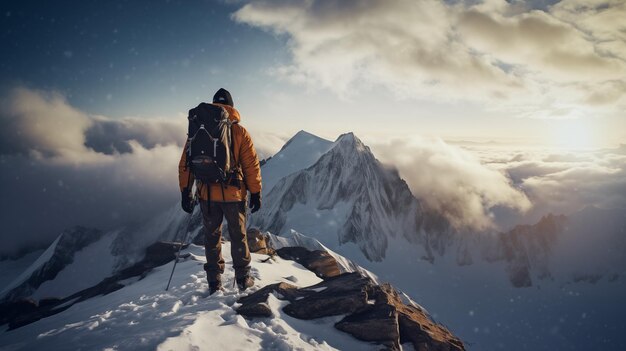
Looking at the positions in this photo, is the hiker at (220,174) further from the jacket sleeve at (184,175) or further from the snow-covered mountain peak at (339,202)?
the snow-covered mountain peak at (339,202)

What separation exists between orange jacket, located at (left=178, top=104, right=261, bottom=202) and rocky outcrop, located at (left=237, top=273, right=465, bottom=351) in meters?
2.54

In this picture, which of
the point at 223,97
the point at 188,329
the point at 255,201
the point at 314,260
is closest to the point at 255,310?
the point at 188,329

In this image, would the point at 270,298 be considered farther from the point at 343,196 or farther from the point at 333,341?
the point at 343,196

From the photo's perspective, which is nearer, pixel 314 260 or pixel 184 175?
pixel 184 175

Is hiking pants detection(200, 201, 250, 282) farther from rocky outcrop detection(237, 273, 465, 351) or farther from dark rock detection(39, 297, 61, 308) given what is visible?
dark rock detection(39, 297, 61, 308)

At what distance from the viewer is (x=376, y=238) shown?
437 ft

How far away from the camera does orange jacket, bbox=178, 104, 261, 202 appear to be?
7848 mm

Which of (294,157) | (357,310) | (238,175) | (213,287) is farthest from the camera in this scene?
(294,157)

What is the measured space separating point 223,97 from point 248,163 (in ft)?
5.79

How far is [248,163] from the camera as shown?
26.2 ft

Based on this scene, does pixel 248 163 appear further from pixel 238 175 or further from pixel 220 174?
pixel 220 174

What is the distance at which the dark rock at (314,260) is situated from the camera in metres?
17.9

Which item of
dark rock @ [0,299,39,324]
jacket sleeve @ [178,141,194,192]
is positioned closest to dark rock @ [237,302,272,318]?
jacket sleeve @ [178,141,194,192]

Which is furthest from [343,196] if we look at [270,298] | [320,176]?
[270,298]
